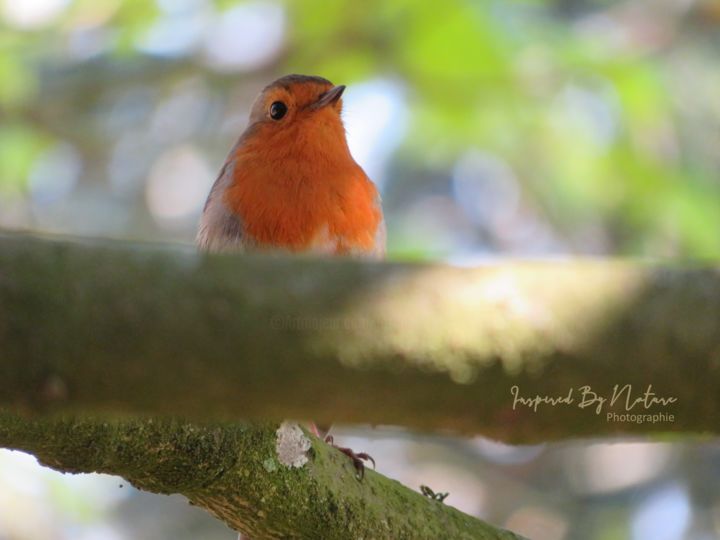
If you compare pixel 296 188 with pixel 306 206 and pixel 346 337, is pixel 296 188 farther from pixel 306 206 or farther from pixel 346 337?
pixel 346 337

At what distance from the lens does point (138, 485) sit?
3.65 m

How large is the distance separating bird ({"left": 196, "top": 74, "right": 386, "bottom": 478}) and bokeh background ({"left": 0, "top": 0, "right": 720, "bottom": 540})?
0.96 m

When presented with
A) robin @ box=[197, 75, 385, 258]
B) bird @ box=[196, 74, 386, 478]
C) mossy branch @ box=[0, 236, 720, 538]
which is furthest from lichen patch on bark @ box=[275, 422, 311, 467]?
mossy branch @ box=[0, 236, 720, 538]

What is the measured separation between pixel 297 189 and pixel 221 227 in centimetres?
43

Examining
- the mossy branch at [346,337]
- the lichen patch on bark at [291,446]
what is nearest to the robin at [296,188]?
the lichen patch on bark at [291,446]

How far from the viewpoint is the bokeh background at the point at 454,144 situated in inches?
323

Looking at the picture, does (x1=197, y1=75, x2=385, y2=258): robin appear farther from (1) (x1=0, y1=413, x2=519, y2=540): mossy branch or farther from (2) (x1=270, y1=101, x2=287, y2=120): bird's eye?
(1) (x1=0, y1=413, x2=519, y2=540): mossy branch

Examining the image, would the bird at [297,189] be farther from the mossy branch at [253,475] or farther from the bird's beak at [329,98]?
the mossy branch at [253,475]

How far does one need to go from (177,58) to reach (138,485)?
6586 millimetres

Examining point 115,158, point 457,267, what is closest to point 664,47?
point 115,158

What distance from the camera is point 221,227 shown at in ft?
17.5

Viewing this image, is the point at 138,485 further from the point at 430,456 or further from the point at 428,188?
the point at 428,188

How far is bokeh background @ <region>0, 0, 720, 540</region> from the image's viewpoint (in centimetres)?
820

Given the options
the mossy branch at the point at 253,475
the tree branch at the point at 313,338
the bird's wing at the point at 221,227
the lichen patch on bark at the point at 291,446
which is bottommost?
the tree branch at the point at 313,338
